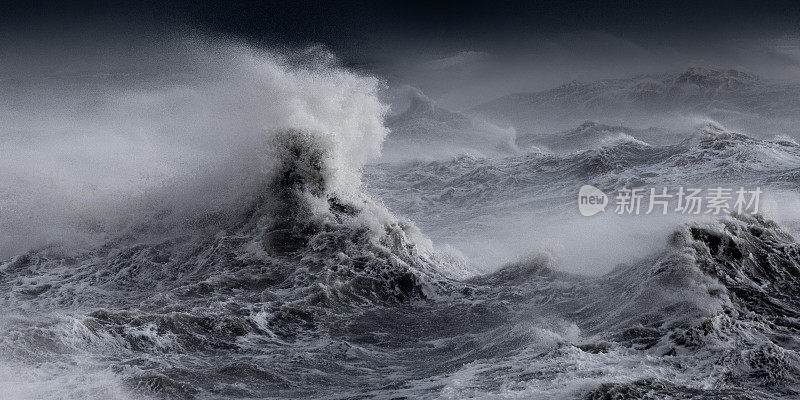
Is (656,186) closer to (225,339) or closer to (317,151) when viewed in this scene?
(317,151)

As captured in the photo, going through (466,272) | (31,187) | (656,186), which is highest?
(656,186)

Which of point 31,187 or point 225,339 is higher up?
point 31,187

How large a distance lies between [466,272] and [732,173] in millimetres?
10262

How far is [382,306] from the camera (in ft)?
33.8

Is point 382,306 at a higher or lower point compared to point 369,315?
higher

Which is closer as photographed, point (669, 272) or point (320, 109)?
point (669, 272)

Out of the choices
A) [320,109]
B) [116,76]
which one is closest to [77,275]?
[320,109]

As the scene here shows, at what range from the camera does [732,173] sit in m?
18.7

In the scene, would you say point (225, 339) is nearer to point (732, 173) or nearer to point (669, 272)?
point (669, 272)

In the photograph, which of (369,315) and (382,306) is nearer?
(369,315)

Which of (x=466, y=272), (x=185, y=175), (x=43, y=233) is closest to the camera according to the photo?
(x=466, y=272)

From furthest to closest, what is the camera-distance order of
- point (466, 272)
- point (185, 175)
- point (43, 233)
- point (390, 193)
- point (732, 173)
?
point (390, 193) < point (732, 173) < point (185, 175) < point (43, 233) < point (466, 272)

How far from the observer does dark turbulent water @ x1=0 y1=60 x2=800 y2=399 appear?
291 inches

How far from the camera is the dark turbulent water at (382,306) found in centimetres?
740
